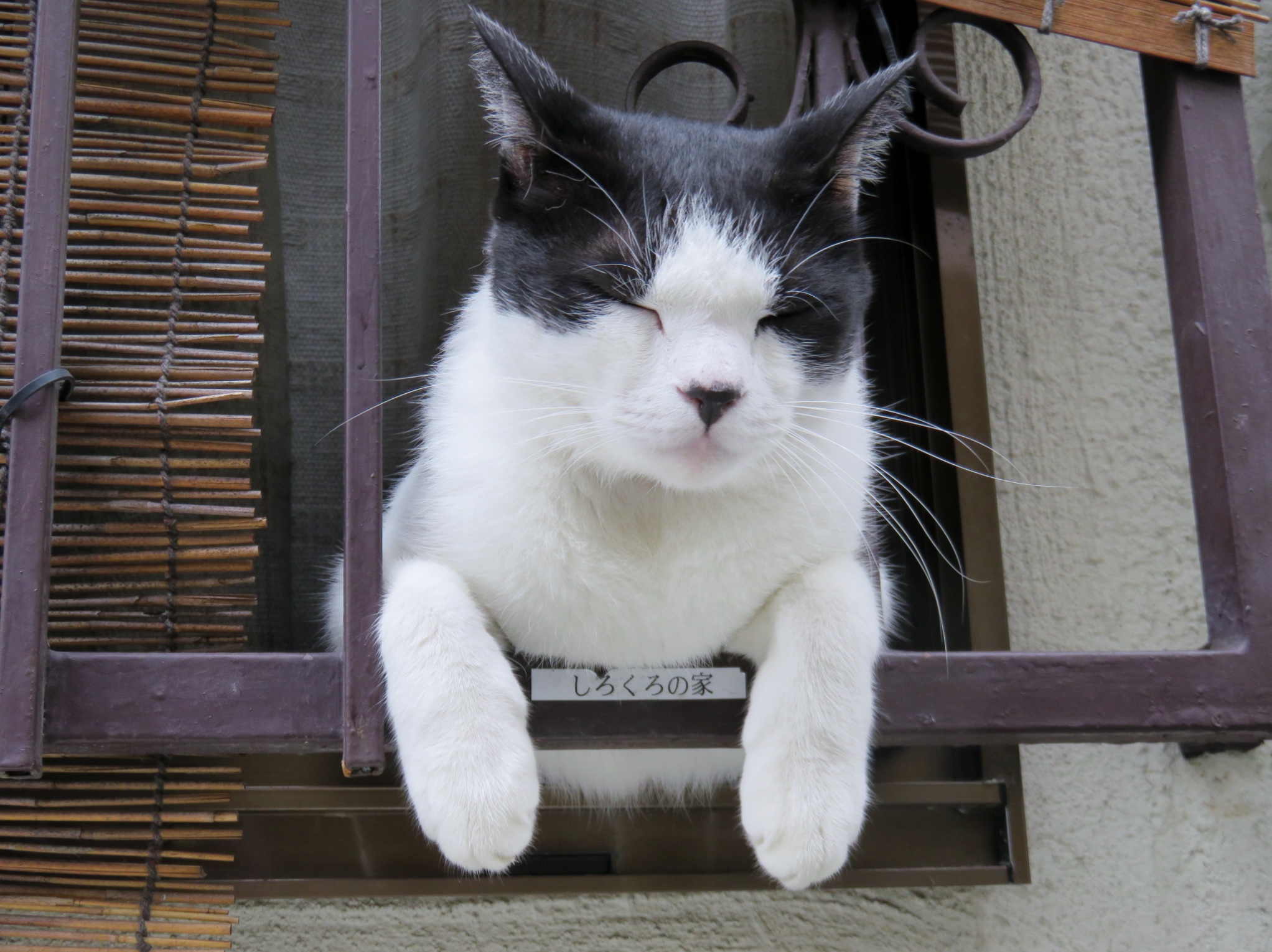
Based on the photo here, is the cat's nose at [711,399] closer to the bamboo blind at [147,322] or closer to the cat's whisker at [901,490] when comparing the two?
the cat's whisker at [901,490]

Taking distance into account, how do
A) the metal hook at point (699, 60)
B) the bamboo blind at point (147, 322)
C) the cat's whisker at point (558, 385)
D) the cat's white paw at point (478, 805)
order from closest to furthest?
the cat's white paw at point (478, 805)
the cat's whisker at point (558, 385)
the bamboo blind at point (147, 322)
the metal hook at point (699, 60)

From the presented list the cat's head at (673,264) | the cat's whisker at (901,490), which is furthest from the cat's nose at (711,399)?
the cat's whisker at (901,490)

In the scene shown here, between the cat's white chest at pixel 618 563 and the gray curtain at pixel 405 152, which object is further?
the gray curtain at pixel 405 152

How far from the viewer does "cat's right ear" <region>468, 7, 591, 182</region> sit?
103 centimetres

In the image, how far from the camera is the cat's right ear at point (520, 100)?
103 cm

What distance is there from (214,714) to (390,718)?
155 mm

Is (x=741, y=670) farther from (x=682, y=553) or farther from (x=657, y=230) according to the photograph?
(x=657, y=230)

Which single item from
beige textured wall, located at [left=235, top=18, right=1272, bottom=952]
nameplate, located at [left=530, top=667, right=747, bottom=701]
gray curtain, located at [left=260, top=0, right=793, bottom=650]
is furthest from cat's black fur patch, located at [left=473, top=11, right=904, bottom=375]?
beige textured wall, located at [left=235, top=18, right=1272, bottom=952]

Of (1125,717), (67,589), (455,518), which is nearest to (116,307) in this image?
(67,589)

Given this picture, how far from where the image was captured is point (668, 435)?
3.12ft

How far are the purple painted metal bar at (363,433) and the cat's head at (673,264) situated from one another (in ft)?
0.49

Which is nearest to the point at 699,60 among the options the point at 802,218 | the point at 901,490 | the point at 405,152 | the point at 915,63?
the point at 915,63

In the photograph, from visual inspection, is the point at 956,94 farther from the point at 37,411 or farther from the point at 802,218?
the point at 37,411

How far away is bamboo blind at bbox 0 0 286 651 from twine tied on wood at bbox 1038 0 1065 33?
886 millimetres
